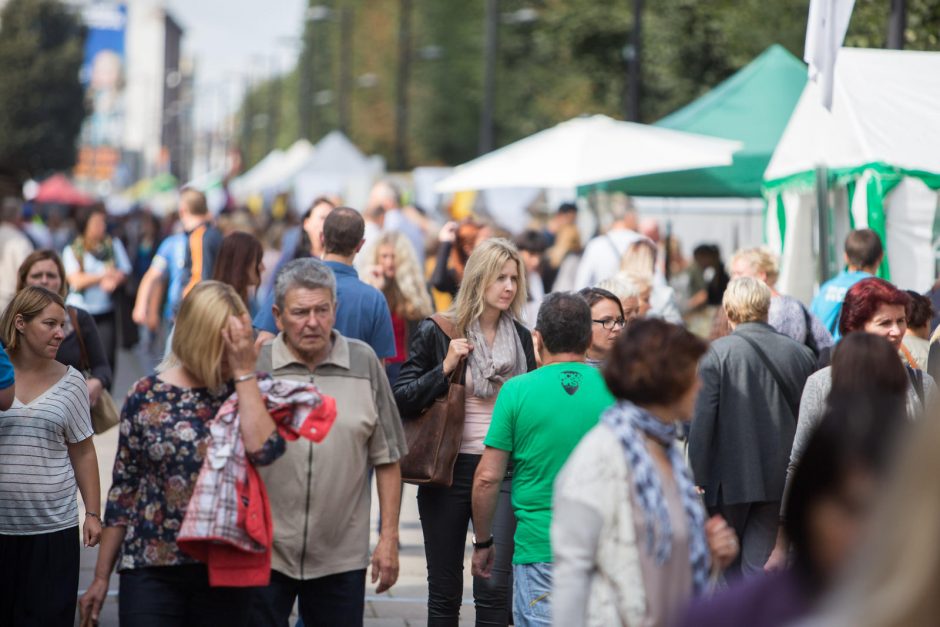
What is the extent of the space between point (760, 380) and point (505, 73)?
159 ft

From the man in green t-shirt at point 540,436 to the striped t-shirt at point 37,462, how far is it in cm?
148

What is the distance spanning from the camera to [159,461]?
14.7 feet

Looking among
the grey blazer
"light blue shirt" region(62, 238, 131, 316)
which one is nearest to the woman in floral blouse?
the grey blazer

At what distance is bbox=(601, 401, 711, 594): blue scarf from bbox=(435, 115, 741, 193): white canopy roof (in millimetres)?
9238

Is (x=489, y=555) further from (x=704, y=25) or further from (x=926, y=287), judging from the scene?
Result: (x=704, y=25)

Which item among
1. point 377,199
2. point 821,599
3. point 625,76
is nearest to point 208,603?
point 821,599

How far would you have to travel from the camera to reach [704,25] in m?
37.1

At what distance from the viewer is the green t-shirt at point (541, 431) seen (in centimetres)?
517

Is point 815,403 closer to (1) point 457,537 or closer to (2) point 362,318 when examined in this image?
(1) point 457,537

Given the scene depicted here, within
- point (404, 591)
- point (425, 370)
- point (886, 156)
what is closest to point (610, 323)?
point (425, 370)

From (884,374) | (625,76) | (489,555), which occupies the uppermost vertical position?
(625,76)

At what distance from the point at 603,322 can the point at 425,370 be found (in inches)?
32.7

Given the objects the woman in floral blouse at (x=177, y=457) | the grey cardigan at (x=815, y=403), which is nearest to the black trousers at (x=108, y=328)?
the grey cardigan at (x=815, y=403)

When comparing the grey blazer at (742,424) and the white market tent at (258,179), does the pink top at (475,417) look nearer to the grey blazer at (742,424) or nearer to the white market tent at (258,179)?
the grey blazer at (742,424)
